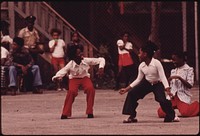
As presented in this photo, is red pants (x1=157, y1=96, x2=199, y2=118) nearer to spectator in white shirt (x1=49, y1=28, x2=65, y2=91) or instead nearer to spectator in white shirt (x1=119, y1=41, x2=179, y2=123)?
spectator in white shirt (x1=119, y1=41, x2=179, y2=123)

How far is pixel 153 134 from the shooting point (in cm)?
1138

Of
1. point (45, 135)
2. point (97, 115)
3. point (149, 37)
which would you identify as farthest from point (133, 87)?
point (149, 37)

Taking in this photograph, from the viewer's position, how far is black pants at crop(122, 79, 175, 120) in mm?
13312

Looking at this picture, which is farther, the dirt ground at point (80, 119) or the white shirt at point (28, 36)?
the white shirt at point (28, 36)

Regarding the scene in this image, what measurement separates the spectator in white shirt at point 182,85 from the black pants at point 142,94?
956mm

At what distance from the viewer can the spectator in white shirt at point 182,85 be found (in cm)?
1434

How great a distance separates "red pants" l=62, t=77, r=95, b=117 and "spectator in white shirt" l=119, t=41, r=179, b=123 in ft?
3.57

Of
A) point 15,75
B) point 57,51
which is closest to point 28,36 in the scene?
point 57,51

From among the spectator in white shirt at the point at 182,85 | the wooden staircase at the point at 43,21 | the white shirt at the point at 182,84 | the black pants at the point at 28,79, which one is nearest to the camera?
the spectator in white shirt at the point at 182,85

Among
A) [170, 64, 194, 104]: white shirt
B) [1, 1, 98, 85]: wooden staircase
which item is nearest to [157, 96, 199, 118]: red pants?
[170, 64, 194, 104]: white shirt

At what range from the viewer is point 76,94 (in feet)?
47.6

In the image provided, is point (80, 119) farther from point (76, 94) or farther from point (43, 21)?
point (43, 21)

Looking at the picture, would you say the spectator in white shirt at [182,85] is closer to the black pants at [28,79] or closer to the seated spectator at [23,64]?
the seated spectator at [23,64]

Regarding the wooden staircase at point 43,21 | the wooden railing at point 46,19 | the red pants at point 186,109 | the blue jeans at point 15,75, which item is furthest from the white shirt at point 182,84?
the wooden railing at point 46,19
